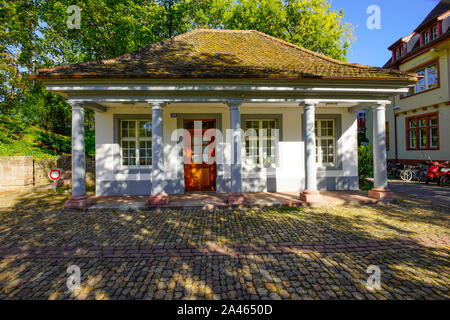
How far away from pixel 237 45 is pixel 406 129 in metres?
13.8

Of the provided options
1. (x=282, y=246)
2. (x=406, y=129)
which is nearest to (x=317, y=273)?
(x=282, y=246)

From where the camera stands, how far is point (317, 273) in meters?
2.94

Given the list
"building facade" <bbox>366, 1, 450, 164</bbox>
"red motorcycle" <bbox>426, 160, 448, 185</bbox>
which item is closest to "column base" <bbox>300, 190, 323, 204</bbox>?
"red motorcycle" <bbox>426, 160, 448, 185</bbox>

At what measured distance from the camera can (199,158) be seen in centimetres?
812

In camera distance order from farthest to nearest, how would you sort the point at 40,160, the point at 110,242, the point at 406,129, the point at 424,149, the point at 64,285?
the point at 406,129, the point at 424,149, the point at 40,160, the point at 110,242, the point at 64,285

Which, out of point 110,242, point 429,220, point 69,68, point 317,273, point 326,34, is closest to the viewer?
point 317,273

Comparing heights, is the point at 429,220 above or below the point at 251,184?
below

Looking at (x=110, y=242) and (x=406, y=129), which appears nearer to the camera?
(x=110, y=242)

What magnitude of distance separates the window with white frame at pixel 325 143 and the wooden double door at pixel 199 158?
4.25 meters

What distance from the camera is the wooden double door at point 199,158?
8.09 meters

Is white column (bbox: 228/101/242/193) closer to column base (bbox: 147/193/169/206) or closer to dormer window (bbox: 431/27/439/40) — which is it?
column base (bbox: 147/193/169/206)

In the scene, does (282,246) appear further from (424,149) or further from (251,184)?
(424,149)

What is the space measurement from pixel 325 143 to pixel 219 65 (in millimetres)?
5269

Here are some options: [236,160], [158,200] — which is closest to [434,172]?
[236,160]
